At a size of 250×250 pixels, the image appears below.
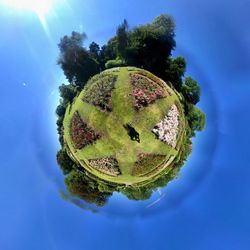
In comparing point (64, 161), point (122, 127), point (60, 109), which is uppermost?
point (60, 109)

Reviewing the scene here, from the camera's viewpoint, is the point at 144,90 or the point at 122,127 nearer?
the point at 122,127

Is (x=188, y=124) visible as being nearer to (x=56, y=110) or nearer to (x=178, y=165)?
(x=178, y=165)

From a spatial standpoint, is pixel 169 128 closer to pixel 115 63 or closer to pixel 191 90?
pixel 191 90

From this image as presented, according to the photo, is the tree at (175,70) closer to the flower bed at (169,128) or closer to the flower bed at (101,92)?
the flower bed at (169,128)

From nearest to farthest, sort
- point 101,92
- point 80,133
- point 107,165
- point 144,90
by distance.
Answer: point 144,90 < point 101,92 < point 107,165 < point 80,133

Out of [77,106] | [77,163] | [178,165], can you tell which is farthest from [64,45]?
[178,165]

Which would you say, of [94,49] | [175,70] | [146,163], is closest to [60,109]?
[94,49]

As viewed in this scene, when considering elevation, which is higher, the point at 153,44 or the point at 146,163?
the point at 153,44
